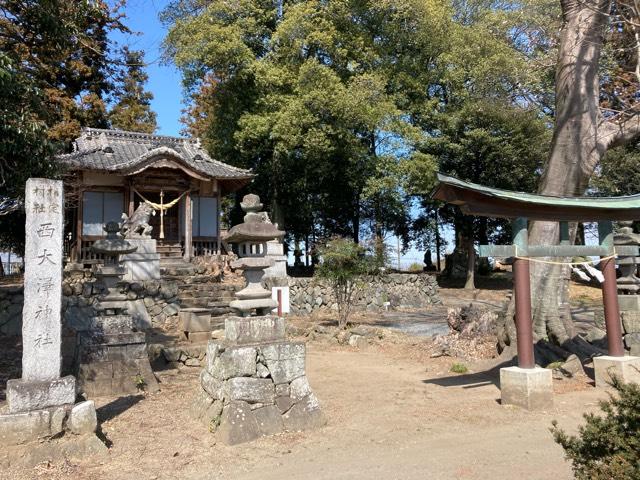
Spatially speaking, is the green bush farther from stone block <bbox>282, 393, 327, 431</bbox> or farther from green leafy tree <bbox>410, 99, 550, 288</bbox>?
green leafy tree <bbox>410, 99, 550, 288</bbox>

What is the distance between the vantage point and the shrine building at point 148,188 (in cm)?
1859

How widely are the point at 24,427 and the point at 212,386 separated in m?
1.99

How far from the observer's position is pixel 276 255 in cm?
1770

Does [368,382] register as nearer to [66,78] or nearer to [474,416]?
[474,416]

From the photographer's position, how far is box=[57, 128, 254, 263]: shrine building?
61.0ft

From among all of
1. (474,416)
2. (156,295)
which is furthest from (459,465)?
(156,295)

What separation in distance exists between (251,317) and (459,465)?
9.30ft

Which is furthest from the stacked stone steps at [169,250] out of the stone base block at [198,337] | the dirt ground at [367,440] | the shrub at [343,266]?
the dirt ground at [367,440]

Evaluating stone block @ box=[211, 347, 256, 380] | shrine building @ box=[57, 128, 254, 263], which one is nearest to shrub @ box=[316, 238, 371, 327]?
stone block @ box=[211, 347, 256, 380]

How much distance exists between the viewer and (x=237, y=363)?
582 cm

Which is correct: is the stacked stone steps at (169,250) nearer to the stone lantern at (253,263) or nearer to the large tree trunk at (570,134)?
the stone lantern at (253,263)

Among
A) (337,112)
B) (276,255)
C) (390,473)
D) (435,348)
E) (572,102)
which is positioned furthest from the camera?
(337,112)

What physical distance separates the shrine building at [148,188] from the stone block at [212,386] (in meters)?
12.8

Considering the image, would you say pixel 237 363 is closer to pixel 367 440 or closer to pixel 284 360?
pixel 284 360
